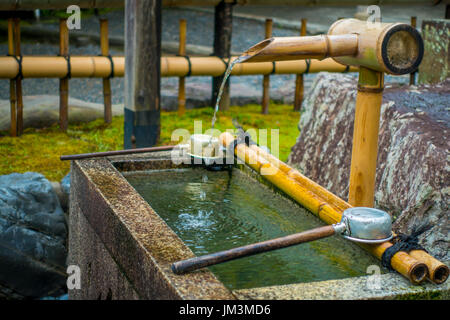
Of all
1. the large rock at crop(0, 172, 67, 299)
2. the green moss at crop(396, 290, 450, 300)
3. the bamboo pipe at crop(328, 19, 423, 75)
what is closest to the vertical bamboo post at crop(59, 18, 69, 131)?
the large rock at crop(0, 172, 67, 299)

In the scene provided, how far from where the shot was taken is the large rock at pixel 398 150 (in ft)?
8.61

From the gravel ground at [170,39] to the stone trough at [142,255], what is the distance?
408 cm

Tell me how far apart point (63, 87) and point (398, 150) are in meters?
3.75

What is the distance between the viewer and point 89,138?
5.68m

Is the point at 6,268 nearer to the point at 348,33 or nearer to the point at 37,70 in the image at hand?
the point at 37,70

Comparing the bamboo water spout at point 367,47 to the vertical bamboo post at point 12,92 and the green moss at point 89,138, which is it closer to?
the green moss at point 89,138

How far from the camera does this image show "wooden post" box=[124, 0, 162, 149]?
4602mm

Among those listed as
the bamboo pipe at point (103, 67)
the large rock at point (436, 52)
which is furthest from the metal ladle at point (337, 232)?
the bamboo pipe at point (103, 67)

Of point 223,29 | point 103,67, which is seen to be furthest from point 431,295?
point 223,29

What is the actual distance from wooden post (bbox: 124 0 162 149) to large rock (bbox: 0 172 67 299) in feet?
2.98
